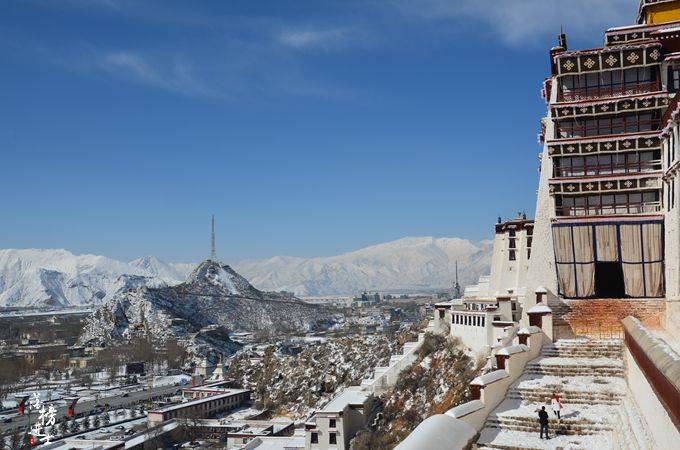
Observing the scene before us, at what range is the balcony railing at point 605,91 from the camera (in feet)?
109

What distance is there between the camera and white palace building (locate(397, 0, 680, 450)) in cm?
2116

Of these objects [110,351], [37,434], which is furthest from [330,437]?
[110,351]

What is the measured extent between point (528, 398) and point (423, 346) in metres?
40.8

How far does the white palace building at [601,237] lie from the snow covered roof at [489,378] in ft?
0.14

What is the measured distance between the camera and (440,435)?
15.4 metres

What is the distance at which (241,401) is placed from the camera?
10562 centimetres

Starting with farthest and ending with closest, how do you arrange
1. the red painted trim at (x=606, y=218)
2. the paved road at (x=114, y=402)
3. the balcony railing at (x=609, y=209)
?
1. the paved road at (x=114, y=402)
2. the balcony railing at (x=609, y=209)
3. the red painted trim at (x=606, y=218)

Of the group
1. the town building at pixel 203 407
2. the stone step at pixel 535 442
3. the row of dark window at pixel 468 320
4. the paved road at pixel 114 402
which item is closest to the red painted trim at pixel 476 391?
the stone step at pixel 535 442

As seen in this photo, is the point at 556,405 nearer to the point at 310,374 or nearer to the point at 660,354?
the point at 660,354

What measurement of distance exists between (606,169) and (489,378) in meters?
17.3

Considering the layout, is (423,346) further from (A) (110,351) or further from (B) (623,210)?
(A) (110,351)

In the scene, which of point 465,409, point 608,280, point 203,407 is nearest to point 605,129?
point 608,280

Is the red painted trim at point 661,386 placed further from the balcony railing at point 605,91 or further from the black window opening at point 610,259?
the balcony railing at point 605,91

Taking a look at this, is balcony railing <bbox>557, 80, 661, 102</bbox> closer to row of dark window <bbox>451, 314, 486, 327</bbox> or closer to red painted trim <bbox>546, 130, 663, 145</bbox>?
red painted trim <bbox>546, 130, 663, 145</bbox>
